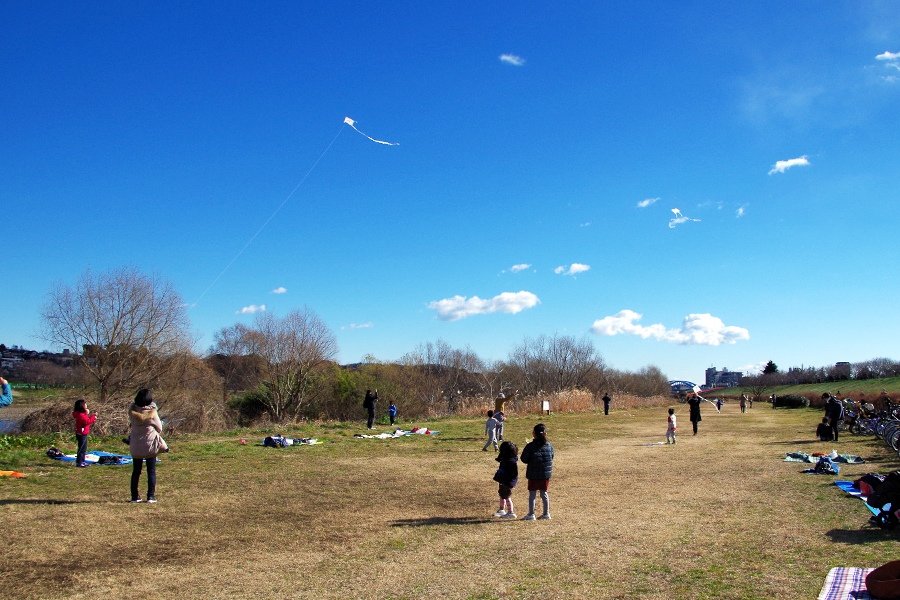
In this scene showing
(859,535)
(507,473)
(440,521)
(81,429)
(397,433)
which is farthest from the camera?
(397,433)

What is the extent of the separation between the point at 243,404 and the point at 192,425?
12.2 m

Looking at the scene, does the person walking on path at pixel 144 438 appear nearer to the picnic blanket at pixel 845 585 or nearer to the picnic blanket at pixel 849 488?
the picnic blanket at pixel 845 585

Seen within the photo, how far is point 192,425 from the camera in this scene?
96.3 feet

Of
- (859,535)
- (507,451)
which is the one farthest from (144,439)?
(859,535)

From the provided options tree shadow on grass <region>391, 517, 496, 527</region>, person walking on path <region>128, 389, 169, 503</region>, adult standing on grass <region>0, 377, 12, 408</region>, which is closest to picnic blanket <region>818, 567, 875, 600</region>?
tree shadow on grass <region>391, 517, 496, 527</region>

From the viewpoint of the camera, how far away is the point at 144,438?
326 inches

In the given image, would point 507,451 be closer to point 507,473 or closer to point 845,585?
point 507,473

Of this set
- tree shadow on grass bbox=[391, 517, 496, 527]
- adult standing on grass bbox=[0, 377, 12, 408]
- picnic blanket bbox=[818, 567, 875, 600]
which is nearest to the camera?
picnic blanket bbox=[818, 567, 875, 600]

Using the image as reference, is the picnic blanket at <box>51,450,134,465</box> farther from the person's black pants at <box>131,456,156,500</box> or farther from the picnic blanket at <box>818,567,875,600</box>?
the picnic blanket at <box>818,567,875,600</box>

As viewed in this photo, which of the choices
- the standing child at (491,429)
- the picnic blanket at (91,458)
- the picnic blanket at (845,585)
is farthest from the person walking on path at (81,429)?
the picnic blanket at (845,585)

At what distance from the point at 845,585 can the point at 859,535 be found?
8.26ft

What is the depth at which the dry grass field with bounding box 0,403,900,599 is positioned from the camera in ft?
16.8

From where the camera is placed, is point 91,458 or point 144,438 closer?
point 144,438

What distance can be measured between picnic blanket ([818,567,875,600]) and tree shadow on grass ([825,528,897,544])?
154cm
